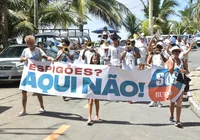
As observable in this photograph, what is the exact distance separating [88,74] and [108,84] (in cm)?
50

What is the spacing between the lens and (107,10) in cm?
3094

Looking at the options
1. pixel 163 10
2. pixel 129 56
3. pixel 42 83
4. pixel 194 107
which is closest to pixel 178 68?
pixel 194 107

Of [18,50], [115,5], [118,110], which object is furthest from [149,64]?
[115,5]

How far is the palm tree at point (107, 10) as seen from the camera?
97.2 feet

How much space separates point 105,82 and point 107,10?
76.1 feet

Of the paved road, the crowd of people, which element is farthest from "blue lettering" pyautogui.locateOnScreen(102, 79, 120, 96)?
the paved road

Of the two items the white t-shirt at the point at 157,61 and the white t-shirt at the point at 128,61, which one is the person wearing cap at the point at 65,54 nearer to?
the white t-shirt at the point at 128,61

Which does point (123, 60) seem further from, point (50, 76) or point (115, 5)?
point (115, 5)

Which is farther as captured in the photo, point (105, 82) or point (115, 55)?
point (115, 55)

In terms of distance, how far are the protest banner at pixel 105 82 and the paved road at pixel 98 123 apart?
0.54 metres

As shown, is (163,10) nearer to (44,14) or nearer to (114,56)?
(44,14)

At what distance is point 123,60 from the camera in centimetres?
1073

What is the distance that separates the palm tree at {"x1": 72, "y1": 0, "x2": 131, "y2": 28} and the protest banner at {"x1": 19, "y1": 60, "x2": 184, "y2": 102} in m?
20.1

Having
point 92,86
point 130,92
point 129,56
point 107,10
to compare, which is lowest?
point 130,92
